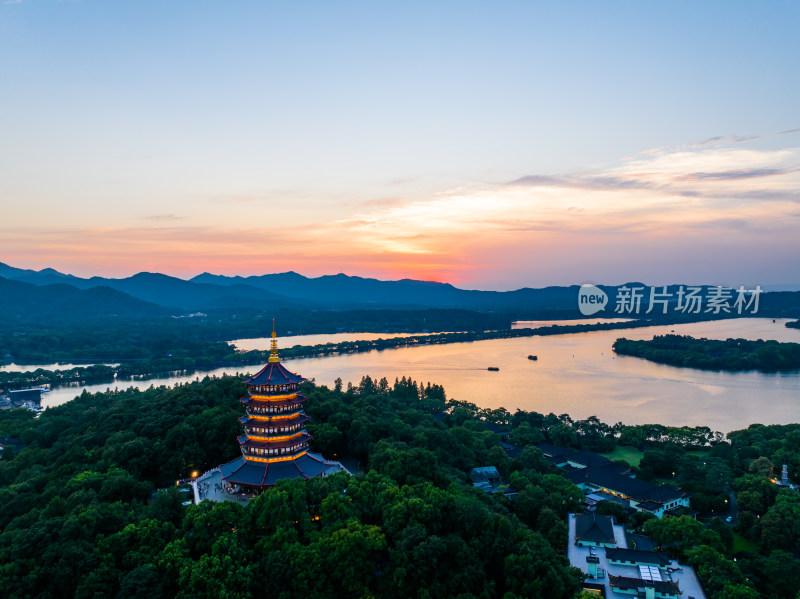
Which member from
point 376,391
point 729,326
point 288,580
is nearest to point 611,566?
point 288,580


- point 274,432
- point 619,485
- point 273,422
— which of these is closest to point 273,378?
point 273,422

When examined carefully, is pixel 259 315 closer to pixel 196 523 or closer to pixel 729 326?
pixel 729 326

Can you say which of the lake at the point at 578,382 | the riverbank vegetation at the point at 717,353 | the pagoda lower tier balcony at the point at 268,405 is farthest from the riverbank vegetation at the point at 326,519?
the riverbank vegetation at the point at 717,353

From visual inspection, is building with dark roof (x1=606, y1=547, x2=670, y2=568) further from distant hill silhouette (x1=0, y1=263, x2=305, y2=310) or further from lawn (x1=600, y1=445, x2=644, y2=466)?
distant hill silhouette (x1=0, y1=263, x2=305, y2=310)

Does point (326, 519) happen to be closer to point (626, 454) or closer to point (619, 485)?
point (619, 485)

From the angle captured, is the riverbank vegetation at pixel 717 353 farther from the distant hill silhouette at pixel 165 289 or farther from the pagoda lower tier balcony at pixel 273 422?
the distant hill silhouette at pixel 165 289

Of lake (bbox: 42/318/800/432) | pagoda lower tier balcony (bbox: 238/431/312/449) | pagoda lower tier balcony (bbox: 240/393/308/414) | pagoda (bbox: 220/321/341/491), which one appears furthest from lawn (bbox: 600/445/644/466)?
pagoda lower tier balcony (bbox: 240/393/308/414)

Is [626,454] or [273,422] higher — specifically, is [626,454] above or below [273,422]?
below
